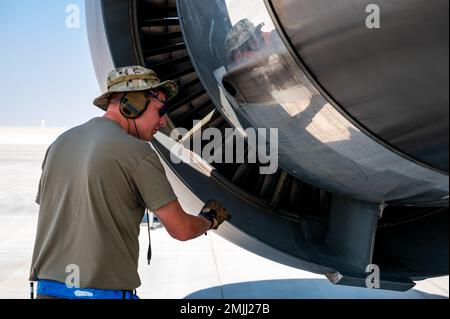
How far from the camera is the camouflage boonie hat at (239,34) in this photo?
191 centimetres

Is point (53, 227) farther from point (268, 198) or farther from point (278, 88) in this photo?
point (268, 198)

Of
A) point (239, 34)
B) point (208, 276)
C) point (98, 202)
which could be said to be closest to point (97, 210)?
point (98, 202)

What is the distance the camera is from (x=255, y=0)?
184 cm

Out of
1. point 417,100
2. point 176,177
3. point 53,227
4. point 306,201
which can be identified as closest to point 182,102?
point 176,177

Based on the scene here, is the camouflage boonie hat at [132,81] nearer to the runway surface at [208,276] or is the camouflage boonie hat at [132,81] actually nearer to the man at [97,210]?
the man at [97,210]

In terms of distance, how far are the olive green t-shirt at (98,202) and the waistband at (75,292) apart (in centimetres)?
2

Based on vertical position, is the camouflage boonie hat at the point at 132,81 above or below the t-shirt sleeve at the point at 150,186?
above

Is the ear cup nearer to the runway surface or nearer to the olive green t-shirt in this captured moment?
the olive green t-shirt

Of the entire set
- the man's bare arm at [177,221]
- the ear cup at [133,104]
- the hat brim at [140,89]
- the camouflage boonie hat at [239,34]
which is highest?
the camouflage boonie hat at [239,34]

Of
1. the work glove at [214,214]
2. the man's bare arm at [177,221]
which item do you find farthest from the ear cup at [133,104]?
the work glove at [214,214]

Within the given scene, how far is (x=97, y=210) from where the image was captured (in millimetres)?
1690

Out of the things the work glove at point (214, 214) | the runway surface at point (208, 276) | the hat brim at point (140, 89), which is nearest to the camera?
the hat brim at point (140, 89)

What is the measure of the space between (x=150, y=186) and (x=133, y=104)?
0.30 meters
